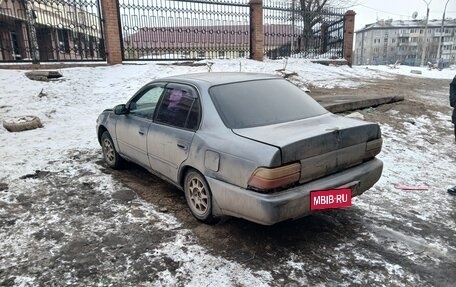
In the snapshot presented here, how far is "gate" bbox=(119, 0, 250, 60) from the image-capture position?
1309cm

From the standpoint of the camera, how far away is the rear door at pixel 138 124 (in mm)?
4160

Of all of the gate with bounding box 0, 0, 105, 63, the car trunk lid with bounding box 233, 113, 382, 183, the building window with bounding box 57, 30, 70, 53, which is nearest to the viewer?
the car trunk lid with bounding box 233, 113, 382, 183

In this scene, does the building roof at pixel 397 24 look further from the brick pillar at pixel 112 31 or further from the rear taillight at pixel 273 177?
the rear taillight at pixel 273 177

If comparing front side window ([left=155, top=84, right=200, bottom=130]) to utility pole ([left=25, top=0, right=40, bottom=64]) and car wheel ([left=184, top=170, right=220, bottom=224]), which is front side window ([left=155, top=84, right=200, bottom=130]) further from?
utility pole ([left=25, top=0, right=40, bottom=64])

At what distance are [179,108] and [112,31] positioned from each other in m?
9.84

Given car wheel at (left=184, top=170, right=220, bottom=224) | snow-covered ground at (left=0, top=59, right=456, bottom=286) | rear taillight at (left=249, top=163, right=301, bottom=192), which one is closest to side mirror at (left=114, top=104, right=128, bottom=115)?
snow-covered ground at (left=0, top=59, right=456, bottom=286)

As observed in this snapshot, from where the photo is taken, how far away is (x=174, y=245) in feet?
10.3

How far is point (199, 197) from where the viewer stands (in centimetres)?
345

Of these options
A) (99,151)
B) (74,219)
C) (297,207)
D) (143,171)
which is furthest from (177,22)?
(297,207)

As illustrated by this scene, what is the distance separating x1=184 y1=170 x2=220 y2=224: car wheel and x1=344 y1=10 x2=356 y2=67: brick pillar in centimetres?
1766

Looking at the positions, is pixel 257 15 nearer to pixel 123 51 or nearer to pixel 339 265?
pixel 123 51

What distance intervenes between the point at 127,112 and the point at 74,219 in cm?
153

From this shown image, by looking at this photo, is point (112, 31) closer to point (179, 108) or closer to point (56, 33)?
point (56, 33)

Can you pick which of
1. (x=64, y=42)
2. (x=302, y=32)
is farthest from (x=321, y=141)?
(x=302, y=32)
